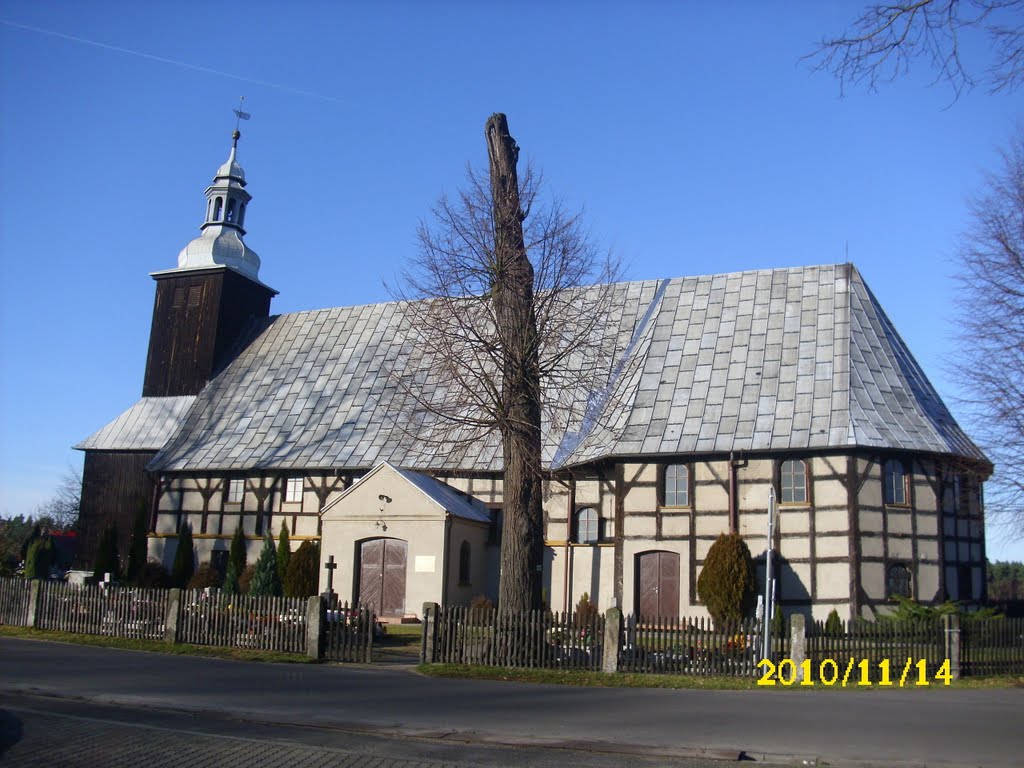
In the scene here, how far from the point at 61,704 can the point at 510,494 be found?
817cm

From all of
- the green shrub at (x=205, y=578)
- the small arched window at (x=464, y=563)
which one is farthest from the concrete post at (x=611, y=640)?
the green shrub at (x=205, y=578)

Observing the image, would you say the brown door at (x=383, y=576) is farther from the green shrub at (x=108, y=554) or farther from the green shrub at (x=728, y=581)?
the green shrub at (x=108, y=554)

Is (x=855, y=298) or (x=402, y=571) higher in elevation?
(x=855, y=298)

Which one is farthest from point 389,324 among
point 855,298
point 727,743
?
point 727,743

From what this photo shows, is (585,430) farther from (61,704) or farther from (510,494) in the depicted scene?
(61,704)

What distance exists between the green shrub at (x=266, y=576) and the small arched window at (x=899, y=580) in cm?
1531

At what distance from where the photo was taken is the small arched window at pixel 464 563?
25.5 m

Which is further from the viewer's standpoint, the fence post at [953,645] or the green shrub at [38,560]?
the green shrub at [38,560]

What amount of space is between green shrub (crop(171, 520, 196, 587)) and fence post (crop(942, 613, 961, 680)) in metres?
22.5

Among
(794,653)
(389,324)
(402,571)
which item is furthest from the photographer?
(389,324)

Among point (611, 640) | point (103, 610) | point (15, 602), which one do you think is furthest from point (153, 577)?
point (611, 640)

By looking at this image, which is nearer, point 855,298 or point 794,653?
point 794,653

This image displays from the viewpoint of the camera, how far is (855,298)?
85.5ft

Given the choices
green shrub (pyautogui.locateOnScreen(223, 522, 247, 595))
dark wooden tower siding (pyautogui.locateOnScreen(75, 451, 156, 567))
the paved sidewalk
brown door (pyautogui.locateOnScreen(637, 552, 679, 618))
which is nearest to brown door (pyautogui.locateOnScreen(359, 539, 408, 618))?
green shrub (pyautogui.locateOnScreen(223, 522, 247, 595))
